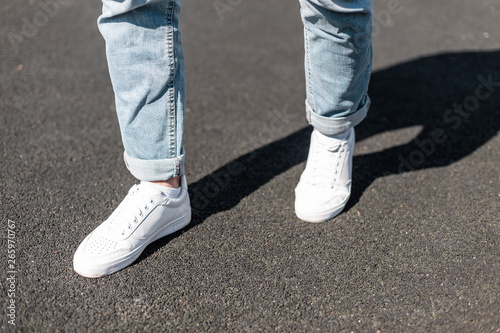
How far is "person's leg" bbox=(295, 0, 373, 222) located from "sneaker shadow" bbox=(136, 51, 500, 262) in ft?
0.48

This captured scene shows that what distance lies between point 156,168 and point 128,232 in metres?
0.21

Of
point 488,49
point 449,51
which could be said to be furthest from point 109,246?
point 488,49

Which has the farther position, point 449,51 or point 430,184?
point 449,51

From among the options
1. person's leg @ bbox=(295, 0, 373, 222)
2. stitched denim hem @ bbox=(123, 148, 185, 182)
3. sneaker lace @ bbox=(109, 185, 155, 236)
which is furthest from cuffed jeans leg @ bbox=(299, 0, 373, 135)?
sneaker lace @ bbox=(109, 185, 155, 236)

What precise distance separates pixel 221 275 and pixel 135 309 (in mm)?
265

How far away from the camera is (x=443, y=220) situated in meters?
1.58

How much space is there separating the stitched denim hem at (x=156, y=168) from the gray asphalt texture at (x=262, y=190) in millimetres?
245

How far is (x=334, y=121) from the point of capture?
149cm

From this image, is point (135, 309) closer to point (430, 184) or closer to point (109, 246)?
point (109, 246)

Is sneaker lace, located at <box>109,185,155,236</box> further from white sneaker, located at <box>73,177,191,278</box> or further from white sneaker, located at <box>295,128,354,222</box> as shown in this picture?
white sneaker, located at <box>295,128,354,222</box>

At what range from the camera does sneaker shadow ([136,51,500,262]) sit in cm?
175

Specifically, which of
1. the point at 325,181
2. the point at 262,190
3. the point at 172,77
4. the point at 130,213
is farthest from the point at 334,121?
the point at 130,213

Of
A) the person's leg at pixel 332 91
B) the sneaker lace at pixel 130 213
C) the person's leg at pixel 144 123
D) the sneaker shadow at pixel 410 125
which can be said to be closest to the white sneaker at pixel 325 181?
the person's leg at pixel 332 91

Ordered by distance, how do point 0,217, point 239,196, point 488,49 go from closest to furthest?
1. point 0,217
2. point 239,196
3. point 488,49
